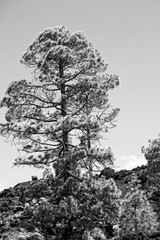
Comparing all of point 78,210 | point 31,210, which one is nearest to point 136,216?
point 78,210

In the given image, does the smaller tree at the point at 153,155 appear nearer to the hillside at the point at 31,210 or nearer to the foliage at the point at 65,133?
the hillside at the point at 31,210

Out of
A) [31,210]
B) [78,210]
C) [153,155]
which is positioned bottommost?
[78,210]

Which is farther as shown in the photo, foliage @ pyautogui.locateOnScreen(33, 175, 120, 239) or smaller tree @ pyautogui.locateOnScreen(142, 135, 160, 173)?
smaller tree @ pyautogui.locateOnScreen(142, 135, 160, 173)

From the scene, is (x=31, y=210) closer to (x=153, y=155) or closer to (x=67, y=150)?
(x=67, y=150)

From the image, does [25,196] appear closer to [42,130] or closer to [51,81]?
[42,130]

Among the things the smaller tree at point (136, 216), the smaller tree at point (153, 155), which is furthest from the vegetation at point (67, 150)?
the smaller tree at point (153, 155)

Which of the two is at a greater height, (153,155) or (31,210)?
(153,155)

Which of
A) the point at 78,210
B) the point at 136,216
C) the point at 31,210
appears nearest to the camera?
the point at 78,210

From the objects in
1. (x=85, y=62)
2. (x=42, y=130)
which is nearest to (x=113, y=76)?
(x=85, y=62)

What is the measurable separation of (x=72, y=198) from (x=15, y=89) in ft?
18.7

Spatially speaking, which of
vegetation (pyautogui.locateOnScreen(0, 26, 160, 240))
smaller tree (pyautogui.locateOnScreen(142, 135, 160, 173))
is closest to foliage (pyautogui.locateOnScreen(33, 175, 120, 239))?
vegetation (pyautogui.locateOnScreen(0, 26, 160, 240))

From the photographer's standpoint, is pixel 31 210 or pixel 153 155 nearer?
pixel 31 210

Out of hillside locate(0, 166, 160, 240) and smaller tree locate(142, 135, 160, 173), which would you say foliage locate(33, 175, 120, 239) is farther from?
smaller tree locate(142, 135, 160, 173)

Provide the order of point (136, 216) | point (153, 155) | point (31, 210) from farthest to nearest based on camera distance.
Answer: point (153, 155) → point (136, 216) → point (31, 210)
